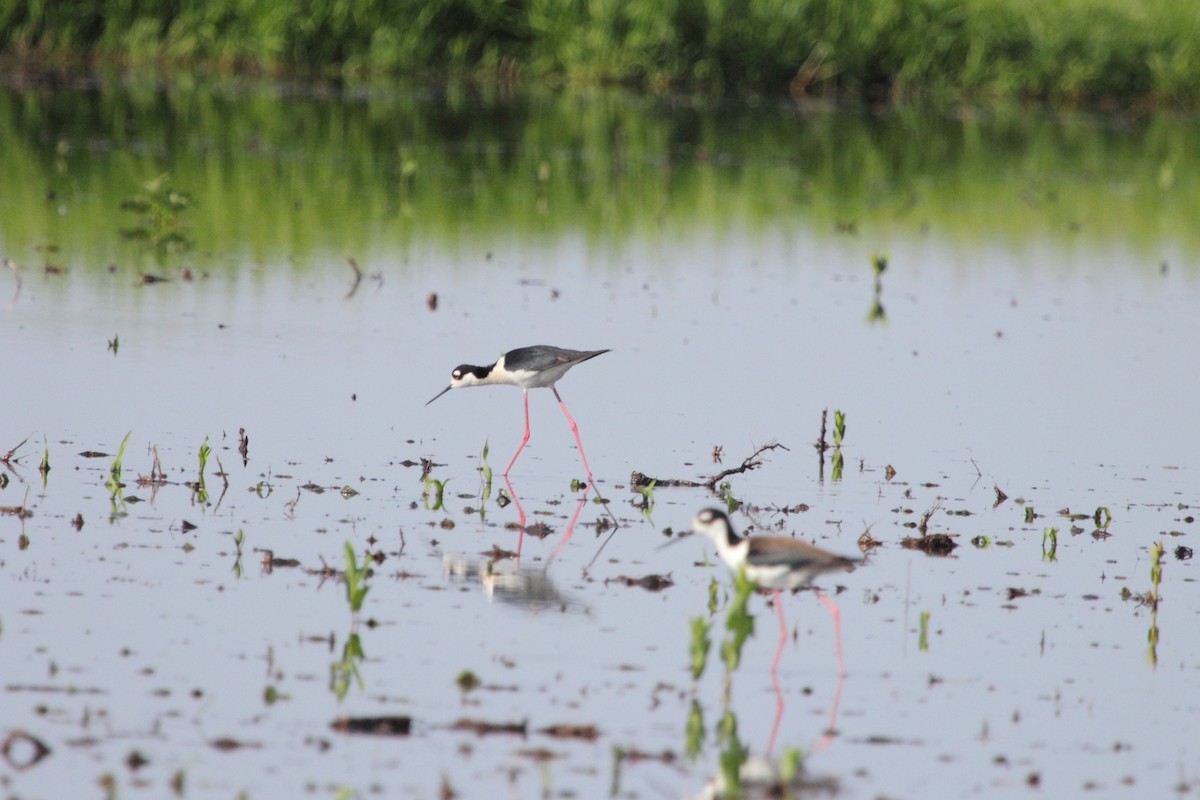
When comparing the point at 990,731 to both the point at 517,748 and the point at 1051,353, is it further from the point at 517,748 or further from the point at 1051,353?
the point at 1051,353

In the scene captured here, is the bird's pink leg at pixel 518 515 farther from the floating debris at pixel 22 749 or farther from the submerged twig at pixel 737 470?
the floating debris at pixel 22 749

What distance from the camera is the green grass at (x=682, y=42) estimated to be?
1220 inches

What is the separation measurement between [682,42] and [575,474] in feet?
77.2

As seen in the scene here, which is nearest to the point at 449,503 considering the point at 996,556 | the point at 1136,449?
the point at 996,556

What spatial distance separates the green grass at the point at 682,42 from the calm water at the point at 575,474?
31.4 feet

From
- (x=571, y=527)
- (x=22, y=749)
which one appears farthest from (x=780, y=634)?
(x=22, y=749)

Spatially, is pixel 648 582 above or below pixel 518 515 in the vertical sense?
below

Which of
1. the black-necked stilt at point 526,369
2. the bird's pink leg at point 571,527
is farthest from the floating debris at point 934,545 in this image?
the black-necked stilt at point 526,369

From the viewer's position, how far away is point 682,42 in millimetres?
32406

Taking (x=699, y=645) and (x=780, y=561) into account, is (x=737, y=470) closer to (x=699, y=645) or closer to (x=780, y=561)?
(x=780, y=561)

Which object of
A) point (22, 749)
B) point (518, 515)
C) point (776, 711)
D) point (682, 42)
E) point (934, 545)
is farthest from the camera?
point (682, 42)

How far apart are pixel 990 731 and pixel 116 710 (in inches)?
111

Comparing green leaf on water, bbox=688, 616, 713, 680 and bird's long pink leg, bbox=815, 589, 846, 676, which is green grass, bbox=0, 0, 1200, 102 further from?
green leaf on water, bbox=688, 616, 713, 680

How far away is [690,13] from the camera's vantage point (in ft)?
104
